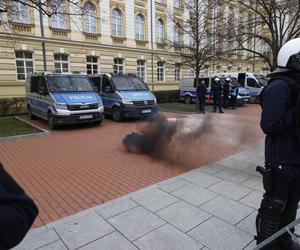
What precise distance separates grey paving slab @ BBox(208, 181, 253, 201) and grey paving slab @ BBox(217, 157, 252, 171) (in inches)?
42.7

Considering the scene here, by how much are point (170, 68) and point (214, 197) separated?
27.2m

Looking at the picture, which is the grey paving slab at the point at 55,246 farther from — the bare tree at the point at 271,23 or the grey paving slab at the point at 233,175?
the bare tree at the point at 271,23

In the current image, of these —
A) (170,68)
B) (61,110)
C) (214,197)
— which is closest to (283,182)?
(214,197)

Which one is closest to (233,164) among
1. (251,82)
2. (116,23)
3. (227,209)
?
(227,209)

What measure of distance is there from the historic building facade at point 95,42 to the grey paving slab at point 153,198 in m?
A: 13.5

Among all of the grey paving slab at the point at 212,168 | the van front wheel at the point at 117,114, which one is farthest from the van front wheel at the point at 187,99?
the grey paving slab at the point at 212,168

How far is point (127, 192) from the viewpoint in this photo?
4.70 m

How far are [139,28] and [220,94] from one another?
14.4 metres

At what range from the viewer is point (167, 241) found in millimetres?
3197

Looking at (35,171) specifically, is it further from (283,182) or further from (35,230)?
(283,182)

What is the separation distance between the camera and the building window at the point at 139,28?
2738 cm

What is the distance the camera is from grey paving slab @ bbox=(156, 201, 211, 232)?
3.57m

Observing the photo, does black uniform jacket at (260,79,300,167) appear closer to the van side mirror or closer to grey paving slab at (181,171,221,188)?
grey paving slab at (181,171,221,188)

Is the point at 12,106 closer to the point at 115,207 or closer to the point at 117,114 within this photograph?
the point at 117,114
